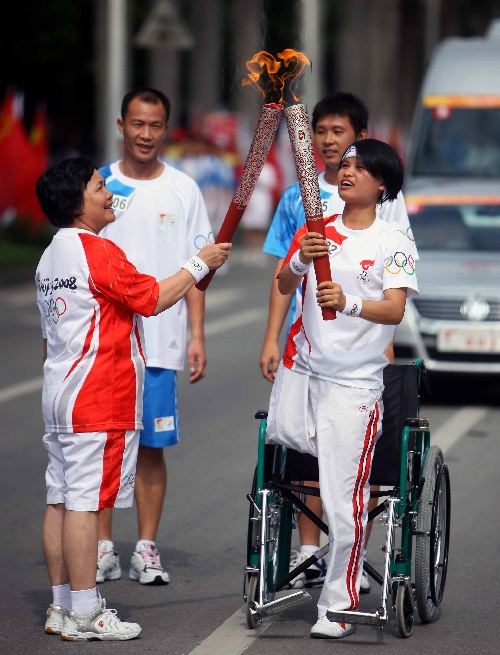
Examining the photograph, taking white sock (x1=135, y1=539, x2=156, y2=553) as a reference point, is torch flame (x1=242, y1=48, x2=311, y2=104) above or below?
above

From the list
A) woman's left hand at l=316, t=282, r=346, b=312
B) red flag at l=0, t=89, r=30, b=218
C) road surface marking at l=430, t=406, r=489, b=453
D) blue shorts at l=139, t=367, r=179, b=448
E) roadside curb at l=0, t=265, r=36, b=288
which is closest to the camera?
woman's left hand at l=316, t=282, r=346, b=312

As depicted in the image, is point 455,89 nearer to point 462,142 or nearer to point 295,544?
point 462,142

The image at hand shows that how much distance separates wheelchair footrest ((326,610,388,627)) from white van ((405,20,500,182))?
26.1ft

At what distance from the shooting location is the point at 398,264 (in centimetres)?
518

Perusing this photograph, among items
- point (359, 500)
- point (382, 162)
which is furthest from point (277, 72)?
point (359, 500)

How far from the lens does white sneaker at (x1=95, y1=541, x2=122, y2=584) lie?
20.6 ft

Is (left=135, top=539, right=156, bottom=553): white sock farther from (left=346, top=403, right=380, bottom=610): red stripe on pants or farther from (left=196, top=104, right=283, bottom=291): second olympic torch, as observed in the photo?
(left=196, top=104, right=283, bottom=291): second olympic torch

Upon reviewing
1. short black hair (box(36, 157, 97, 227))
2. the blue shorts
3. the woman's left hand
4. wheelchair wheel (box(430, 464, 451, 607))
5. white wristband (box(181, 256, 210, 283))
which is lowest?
wheelchair wheel (box(430, 464, 451, 607))

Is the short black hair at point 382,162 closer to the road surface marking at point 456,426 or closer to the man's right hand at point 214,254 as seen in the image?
the man's right hand at point 214,254

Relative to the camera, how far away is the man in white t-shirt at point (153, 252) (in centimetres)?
635

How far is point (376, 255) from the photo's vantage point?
5191mm

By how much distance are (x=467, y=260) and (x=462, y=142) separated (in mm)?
2271

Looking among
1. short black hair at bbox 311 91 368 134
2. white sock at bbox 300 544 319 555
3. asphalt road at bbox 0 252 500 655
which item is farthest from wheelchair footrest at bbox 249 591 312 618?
short black hair at bbox 311 91 368 134

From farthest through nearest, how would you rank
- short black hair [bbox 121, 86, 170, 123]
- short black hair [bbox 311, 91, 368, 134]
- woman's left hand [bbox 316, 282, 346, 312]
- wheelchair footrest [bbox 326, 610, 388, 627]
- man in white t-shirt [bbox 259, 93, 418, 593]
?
short black hair [bbox 121, 86, 170, 123] → short black hair [bbox 311, 91, 368, 134] → man in white t-shirt [bbox 259, 93, 418, 593] → wheelchair footrest [bbox 326, 610, 388, 627] → woman's left hand [bbox 316, 282, 346, 312]
